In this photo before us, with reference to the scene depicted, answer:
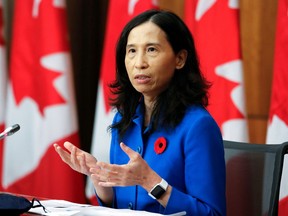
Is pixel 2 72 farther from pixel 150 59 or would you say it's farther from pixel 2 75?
pixel 150 59

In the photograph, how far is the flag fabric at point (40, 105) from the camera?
133 inches

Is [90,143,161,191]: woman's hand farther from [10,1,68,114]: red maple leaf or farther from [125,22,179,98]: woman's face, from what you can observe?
[10,1,68,114]: red maple leaf

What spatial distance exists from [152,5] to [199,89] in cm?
133

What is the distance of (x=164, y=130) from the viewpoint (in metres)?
1.74

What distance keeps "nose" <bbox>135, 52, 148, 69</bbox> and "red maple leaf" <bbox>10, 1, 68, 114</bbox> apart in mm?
1724

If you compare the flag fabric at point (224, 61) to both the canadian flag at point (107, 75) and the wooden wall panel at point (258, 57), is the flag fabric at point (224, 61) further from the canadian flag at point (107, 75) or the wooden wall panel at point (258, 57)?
the canadian flag at point (107, 75)

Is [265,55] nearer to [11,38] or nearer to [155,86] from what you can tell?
[155,86]

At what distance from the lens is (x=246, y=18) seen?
10.0ft

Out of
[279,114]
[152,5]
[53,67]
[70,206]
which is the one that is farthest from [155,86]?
[53,67]

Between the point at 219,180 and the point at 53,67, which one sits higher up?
the point at 53,67

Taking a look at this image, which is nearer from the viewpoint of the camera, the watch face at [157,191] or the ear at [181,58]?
the watch face at [157,191]

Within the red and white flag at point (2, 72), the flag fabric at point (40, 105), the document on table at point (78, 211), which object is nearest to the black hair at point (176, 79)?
the document on table at point (78, 211)

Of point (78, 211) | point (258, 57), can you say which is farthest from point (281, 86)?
point (78, 211)

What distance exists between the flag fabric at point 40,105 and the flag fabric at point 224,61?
0.92m
